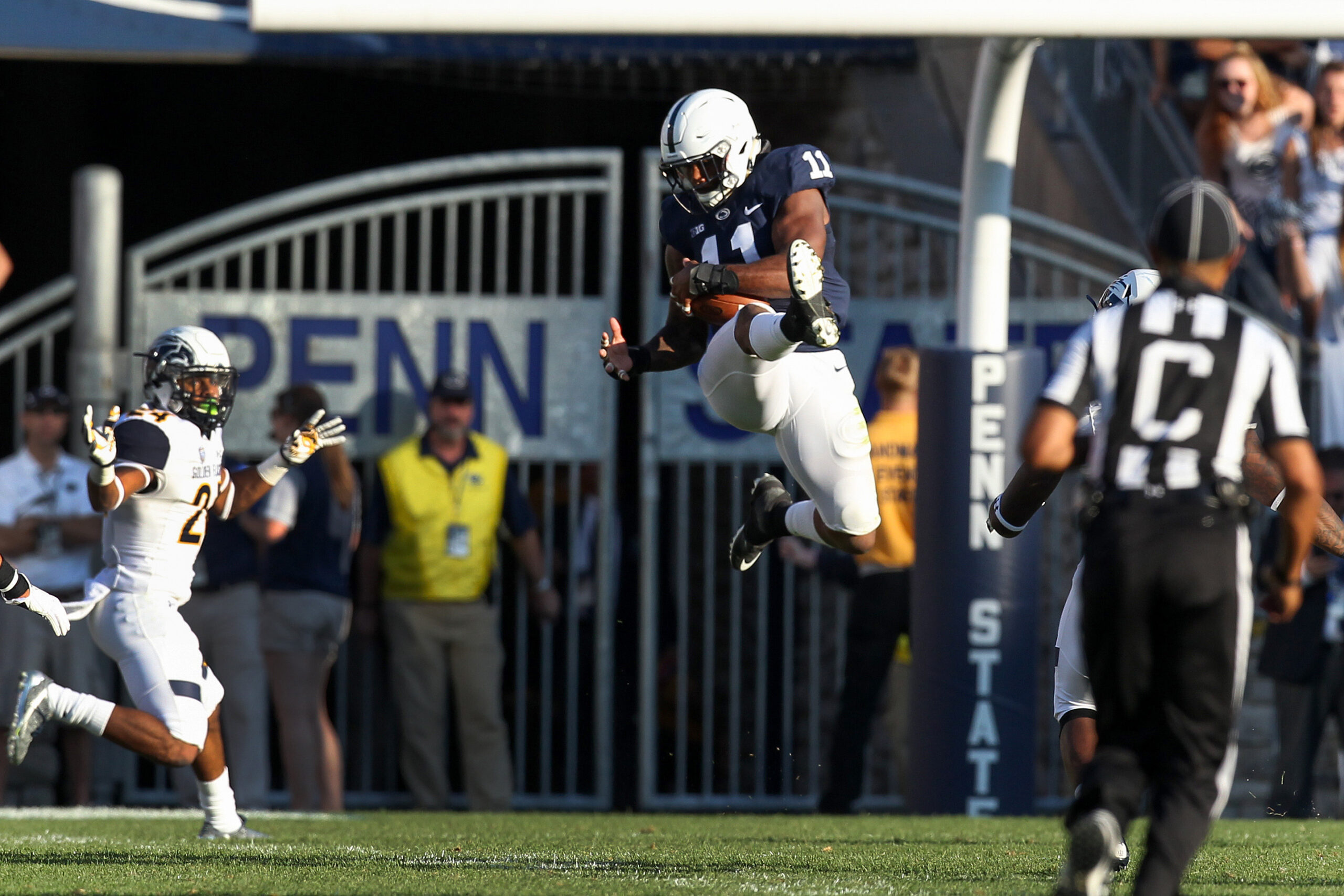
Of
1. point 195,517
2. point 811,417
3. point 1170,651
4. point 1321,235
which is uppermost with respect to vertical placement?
point 1321,235

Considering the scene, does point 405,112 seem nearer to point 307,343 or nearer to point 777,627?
point 307,343

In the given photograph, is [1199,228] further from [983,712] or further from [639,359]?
[983,712]

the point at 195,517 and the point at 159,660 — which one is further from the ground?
the point at 195,517

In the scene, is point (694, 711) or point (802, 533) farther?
point (694, 711)

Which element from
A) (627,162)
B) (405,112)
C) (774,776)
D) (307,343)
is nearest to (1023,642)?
(774,776)

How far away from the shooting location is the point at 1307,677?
902cm

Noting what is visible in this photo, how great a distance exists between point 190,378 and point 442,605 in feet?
10.6

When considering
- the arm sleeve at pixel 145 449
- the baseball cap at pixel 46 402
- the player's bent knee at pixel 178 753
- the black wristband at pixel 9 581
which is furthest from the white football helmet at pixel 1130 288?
the baseball cap at pixel 46 402

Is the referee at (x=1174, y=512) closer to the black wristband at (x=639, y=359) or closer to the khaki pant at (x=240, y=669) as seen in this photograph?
the black wristband at (x=639, y=359)

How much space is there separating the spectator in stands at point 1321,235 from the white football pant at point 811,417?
4576 mm

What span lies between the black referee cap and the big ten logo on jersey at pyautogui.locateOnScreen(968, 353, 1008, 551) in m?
4.55

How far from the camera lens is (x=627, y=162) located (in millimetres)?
12609

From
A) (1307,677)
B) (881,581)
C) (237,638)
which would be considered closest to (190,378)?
(237,638)

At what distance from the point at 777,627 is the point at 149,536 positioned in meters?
5.34
